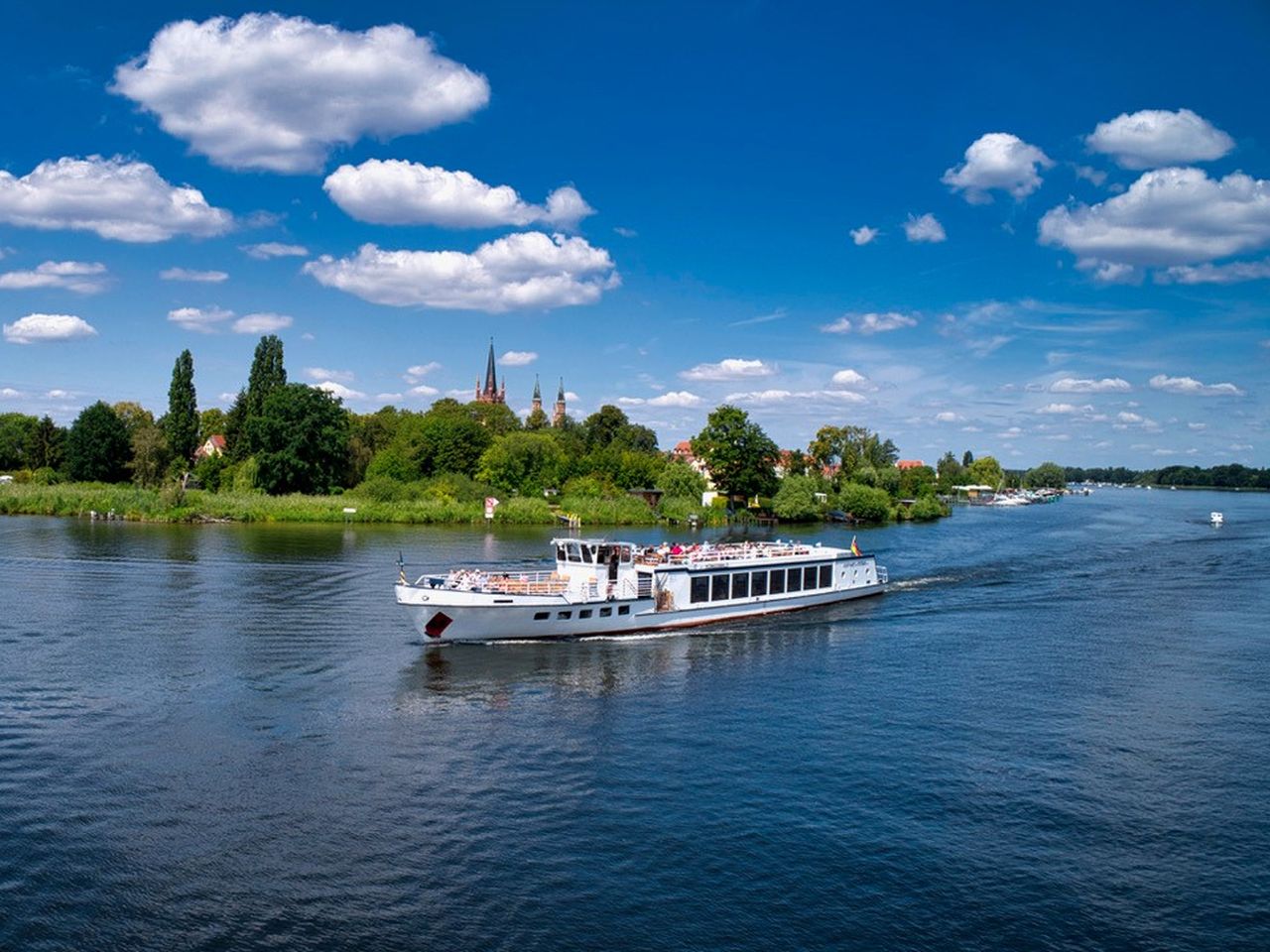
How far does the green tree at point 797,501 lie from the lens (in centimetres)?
13938

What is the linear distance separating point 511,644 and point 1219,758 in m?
30.2

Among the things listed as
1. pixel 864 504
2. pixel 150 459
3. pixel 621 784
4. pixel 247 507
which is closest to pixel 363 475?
pixel 150 459

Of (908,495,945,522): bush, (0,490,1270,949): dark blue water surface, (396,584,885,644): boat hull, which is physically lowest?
(0,490,1270,949): dark blue water surface

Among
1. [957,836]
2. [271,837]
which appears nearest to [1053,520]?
[957,836]

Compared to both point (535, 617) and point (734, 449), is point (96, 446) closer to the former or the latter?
point (734, 449)

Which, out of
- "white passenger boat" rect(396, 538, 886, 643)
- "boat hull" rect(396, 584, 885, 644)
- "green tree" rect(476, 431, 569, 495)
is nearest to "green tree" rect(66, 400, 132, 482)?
"green tree" rect(476, 431, 569, 495)

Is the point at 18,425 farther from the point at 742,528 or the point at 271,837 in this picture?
the point at 271,837

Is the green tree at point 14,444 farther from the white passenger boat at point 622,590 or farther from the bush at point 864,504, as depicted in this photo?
the white passenger boat at point 622,590

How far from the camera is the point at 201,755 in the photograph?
28719 mm

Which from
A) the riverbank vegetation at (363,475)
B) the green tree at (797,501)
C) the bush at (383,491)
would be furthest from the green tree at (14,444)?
the green tree at (797,501)

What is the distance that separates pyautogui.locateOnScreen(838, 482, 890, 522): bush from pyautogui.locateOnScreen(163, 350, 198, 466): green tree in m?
97.5

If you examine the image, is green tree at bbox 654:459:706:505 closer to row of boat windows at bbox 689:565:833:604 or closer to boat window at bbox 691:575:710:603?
row of boat windows at bbox 689:565:833:604

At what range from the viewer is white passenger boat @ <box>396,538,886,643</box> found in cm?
4569

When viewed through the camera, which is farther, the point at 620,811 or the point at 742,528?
the point at 742,528
